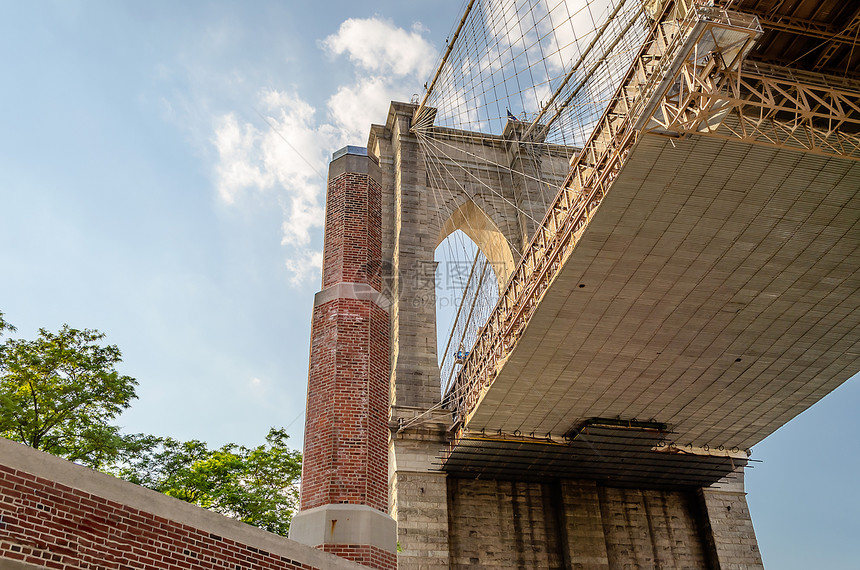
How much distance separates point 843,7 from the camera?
1583 centimetres

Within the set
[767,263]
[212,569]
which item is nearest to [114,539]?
[212,569]

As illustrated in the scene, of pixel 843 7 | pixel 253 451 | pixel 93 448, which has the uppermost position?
pixel 843 7

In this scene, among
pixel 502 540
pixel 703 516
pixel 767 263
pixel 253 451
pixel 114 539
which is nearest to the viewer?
pixel 114 539

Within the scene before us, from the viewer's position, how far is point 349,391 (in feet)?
42.7

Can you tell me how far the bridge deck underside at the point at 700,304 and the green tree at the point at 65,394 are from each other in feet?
40.5

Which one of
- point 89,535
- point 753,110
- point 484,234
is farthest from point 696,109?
point 484,234

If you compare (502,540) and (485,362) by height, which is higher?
(485,362)

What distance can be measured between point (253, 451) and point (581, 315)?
38.5 feet

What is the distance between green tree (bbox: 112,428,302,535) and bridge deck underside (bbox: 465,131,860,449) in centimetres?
747

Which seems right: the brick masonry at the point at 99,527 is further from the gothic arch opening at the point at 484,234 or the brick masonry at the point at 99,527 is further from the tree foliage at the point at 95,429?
the gothic arch opening at the point at 484,234

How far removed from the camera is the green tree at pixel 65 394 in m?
16.6

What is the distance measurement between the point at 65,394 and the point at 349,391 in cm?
856

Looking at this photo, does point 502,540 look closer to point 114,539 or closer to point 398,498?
point 398,498

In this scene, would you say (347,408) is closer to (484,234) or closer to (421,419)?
(421,419)
